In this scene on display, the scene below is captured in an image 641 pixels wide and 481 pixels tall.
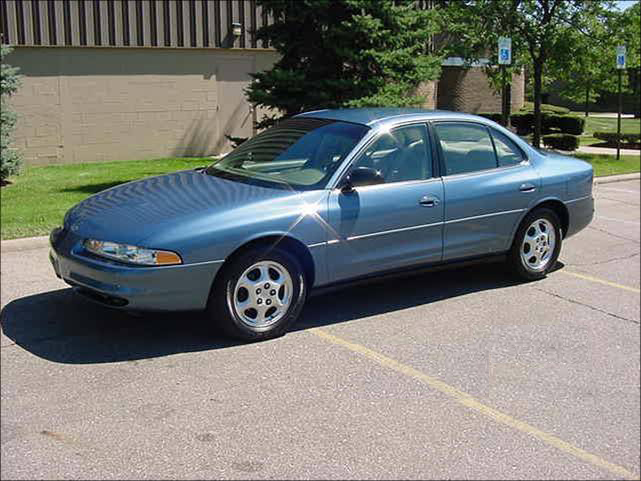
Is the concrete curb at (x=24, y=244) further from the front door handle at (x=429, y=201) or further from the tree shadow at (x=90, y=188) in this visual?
the front door handle at (x=429, y=201)

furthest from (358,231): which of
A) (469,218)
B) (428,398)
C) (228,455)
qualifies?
(228,455)

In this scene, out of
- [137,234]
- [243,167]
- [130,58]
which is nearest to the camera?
[137,234]

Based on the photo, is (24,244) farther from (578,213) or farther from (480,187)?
(578,213)

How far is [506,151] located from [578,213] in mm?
1012

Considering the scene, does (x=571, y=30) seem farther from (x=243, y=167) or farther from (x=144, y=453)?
(x=144, y=453)

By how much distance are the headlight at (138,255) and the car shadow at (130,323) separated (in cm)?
37

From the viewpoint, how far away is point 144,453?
144 inches

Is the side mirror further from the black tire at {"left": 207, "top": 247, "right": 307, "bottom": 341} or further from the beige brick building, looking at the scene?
the beige brick building

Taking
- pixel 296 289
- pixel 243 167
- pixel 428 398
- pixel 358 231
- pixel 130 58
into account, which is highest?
pixel 130 58

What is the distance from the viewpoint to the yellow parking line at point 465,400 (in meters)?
3.93

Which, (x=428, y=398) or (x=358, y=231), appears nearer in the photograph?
(x=428, y=398)

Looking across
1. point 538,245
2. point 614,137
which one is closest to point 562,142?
point 614,137

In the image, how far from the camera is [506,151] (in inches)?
274

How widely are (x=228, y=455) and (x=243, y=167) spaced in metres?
3.03
